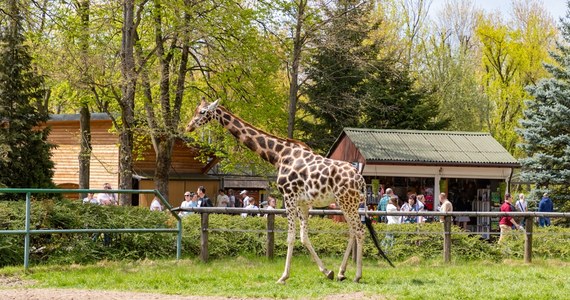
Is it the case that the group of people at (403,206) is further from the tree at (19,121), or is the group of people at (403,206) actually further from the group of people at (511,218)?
the tree at (19,121)

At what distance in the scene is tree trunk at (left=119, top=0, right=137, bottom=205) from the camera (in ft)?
77.2

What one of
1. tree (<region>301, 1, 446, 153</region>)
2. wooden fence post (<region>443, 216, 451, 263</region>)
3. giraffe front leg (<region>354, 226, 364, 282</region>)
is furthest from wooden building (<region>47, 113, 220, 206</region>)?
giraffe front leg (<region>354, 226, 364, 282</region>)

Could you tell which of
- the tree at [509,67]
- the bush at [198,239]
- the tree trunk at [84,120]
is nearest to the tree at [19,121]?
the tree trunk at [84,120]

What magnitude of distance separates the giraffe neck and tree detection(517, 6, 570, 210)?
16.3 m

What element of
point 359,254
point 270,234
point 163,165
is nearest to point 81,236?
point 270,234

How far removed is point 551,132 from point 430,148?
14.3 feet

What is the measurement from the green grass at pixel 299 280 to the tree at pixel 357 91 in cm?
2021

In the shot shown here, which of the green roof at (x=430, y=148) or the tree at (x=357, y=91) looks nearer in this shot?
the green roof at (x=430, y=148)

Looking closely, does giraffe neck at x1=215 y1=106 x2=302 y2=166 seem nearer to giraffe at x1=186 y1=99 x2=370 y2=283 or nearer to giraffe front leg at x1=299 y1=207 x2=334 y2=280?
giraffe at x1=186 y1=99 x2=370 y2=283

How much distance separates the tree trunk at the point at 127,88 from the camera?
23.5 meters

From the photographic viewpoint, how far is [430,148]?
28734 mm

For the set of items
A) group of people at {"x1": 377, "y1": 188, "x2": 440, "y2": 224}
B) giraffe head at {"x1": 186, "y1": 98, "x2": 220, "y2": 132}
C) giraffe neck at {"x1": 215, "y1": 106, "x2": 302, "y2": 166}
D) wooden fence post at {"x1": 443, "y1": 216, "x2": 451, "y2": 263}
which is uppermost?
giraffe head at {"x1": 186, "y1": 98, "x2": 220, "y2": 132}

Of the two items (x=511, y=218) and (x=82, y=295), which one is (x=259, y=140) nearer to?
(x=82, y=295)

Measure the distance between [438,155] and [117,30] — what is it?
456 inches
